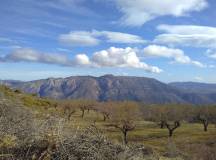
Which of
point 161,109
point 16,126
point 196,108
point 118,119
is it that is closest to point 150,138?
point 118,119

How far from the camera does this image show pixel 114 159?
645 centimetres

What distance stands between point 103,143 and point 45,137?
1.00 m

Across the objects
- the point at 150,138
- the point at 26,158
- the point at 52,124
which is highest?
the point at 52,124

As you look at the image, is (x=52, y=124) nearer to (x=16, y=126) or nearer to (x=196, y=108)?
(x=16, y=126)

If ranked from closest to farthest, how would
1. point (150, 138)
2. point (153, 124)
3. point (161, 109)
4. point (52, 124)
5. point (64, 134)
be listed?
1. point (64, 134)
2. point (52, 124)
3. point (150, 138)
4. point (161, 109)
5. point (153, 124)

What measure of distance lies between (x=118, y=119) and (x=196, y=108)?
98.1 ft

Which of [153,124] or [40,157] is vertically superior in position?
[40,157]

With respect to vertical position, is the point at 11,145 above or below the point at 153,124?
above

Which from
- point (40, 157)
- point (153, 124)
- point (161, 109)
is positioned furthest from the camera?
point (153, 124)

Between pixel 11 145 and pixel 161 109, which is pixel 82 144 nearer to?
pixel 11 145

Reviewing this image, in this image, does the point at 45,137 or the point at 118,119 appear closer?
the point at 45,137

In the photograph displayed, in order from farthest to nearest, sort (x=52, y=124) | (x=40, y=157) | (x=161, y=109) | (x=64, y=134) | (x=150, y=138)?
(x=161, y=109) < (x=150, y=138) < (x=52, y=124) < (x=64, y=134) < (x=40, y=157)

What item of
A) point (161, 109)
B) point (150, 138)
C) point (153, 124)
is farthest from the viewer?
point (153, 124)

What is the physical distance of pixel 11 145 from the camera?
670 cm
